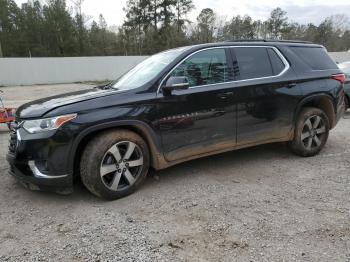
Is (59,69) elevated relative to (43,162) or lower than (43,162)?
elevated

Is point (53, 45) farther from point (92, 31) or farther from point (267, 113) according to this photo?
point (267, 113)

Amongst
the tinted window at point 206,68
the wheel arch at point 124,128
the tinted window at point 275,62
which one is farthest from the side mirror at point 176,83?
the tinted window at point 275,62

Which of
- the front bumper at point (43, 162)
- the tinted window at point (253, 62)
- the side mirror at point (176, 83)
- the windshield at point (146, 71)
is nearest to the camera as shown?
the front bumper at point (43, 162)

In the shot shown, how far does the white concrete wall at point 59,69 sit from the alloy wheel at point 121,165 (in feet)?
80.5

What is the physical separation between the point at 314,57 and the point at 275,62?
893 mm

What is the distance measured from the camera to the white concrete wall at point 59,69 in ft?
87.5

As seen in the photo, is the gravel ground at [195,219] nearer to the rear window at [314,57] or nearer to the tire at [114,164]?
the tire at [114,164]

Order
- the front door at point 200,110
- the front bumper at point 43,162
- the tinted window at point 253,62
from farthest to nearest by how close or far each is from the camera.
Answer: the tinted window at point 253,62
the front door at point 200,110
the front bumper at point 43,162

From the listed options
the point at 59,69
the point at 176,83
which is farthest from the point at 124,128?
the point at 59,69

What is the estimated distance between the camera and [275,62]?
4848 millimetres

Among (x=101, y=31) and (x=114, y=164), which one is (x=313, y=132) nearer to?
(x=114, y=164)

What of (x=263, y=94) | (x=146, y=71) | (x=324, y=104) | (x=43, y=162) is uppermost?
(x=146, y=71)

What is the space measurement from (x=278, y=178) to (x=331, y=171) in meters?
0.84

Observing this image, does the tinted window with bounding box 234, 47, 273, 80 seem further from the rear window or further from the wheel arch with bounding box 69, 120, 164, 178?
the wheel arch with bounding box 69, 120, 164, 178
